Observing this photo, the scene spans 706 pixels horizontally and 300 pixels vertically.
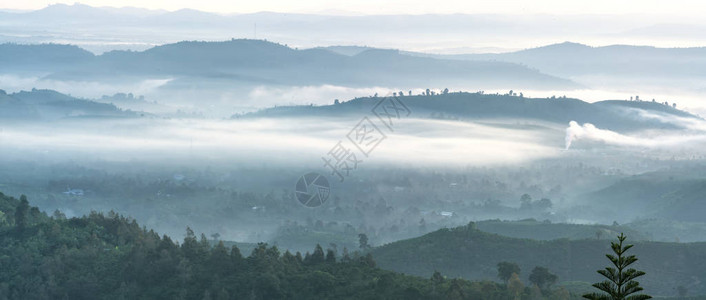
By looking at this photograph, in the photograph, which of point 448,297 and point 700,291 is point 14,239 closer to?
point 448,297

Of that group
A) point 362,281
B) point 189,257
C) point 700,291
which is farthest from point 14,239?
point 700,291

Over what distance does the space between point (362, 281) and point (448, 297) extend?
15.4 meters

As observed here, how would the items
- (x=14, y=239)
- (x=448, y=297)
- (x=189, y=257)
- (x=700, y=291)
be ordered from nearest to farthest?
(x=448, y=297) < (x=189, y=257) < (x=14, y=239) < (x=700, y=291)

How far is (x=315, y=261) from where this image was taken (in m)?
169

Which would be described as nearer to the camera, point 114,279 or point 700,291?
point 114,279

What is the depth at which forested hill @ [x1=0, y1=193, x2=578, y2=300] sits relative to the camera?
15250 cm

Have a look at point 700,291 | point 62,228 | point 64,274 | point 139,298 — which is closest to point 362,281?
point 139,298

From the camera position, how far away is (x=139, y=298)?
15688 cm

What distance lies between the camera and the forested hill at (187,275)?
152 metres

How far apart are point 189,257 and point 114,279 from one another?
42.5 ft

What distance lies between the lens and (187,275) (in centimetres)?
15925

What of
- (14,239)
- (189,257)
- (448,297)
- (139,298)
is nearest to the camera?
(448,297)

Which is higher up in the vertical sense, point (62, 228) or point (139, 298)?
point (62, 228)

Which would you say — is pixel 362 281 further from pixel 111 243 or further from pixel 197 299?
pixel 111 243
